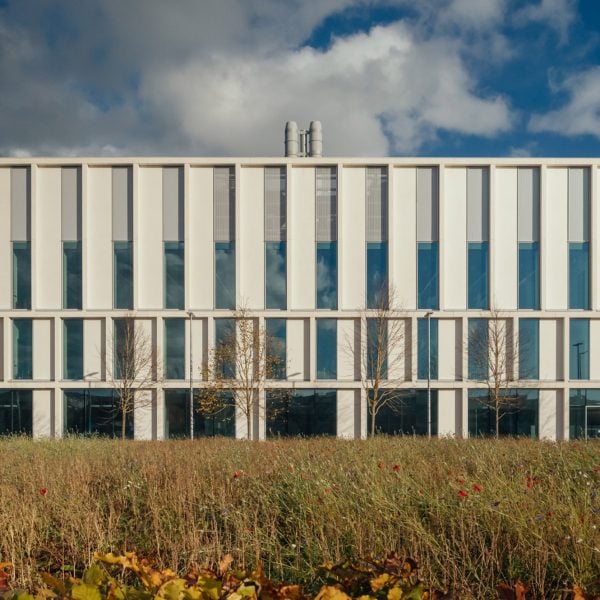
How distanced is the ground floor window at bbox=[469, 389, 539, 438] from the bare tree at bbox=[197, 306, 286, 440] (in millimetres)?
9772

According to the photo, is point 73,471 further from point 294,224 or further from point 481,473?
point 294,224

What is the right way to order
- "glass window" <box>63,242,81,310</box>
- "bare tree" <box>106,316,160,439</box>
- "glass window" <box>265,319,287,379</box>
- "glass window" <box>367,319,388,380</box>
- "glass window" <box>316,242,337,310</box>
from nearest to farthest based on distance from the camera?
"glass window" <box>367,319,388,380</box>, "bare tree" <box>106,316,160,439</box>, "glass window" <box>265,319,287,379</box>, "glass window" <box>316,242,337,310</box>, "glass window" <box>63,242,81,310</box>

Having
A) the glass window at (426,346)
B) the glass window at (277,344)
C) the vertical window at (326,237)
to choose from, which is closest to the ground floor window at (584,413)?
the glass window at (426,346)

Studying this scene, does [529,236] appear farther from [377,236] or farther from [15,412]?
[15,412]

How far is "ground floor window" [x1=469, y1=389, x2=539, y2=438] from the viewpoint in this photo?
3034 cm

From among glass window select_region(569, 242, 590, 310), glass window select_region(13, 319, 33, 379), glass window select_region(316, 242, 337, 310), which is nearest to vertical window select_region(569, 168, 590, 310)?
glass window select_region(569, 242, 590, 310)

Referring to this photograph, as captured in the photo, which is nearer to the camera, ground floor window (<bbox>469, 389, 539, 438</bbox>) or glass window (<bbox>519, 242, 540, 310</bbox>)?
ground floor window (<bbox>469, 389, 539, 438</bbox>)

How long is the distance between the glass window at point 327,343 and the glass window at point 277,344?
1767 millimetres

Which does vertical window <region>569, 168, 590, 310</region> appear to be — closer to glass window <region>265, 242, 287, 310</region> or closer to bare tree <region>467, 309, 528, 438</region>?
bare tree <region>467, 309, 528, 438</region>

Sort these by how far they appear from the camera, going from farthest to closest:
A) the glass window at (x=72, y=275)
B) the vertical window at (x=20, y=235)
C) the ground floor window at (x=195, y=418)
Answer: the vertical window at (x=20, y=235)
the glass window at (x=72, y=275)
the ground floor window at (x=195, y=418)

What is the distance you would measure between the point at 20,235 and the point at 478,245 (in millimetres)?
23432

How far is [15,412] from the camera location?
30.4m

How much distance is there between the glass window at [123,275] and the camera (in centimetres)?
3084

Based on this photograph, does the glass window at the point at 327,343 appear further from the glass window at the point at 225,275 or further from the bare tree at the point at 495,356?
the bare tree at the point at 495,356
